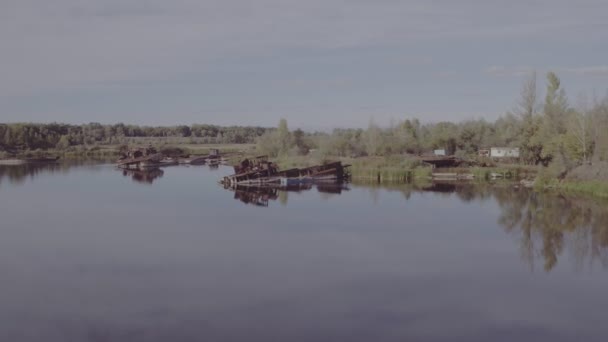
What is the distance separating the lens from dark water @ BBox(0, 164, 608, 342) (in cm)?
1033

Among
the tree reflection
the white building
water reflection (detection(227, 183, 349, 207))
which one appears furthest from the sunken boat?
the tree reflection

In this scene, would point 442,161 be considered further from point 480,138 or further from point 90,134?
point 90,134

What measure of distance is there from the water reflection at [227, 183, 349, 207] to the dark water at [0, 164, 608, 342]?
6.52 feet

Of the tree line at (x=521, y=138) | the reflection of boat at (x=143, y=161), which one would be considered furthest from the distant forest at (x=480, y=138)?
the reflection of boat at (x=143, y=161)

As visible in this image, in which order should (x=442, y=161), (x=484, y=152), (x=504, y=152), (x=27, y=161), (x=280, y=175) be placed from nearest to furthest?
(x=280, y=175) → (x=442, y=161) → (x=504, y=152) → (x=484, y=152) → (x=27, y=161)

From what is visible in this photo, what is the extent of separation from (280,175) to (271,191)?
16.5 feet

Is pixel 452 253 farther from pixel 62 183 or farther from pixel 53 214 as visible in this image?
pixel 62 183

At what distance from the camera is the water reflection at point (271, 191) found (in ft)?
94.8

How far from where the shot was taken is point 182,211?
2472cm

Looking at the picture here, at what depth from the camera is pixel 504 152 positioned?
151 ft

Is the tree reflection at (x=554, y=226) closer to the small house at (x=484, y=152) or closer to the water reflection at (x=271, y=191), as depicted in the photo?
the water reflection at (x=271, y=191)

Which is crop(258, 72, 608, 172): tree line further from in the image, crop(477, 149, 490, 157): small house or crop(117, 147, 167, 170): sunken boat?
crop(117, 147, 167, 170): sunken boat

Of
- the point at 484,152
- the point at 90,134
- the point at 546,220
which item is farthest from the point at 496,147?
the point at 90,134

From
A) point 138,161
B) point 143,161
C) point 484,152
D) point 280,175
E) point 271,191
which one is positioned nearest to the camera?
point 271,191
